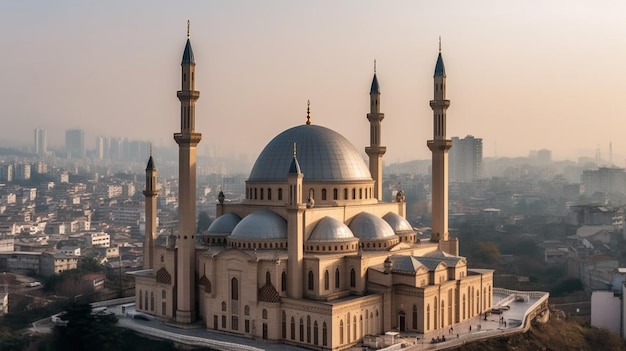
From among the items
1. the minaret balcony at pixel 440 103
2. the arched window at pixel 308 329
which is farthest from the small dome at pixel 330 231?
the minaret balcony at pixel 440 103

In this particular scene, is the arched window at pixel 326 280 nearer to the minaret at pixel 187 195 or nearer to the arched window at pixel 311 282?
the arched window at pixel 311 282

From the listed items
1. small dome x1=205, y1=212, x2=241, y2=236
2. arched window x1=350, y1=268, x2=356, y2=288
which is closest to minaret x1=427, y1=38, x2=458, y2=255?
arched window x1=350, y1=268, x2=356, y2=288

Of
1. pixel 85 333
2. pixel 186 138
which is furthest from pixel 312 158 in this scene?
pixel 85 333

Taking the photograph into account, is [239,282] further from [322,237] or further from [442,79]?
[442,79]

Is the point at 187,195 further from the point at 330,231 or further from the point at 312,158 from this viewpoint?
the point at 330,231

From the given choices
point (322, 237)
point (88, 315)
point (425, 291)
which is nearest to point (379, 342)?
point (425, 291)

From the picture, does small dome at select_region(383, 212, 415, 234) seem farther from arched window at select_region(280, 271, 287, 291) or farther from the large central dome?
arched window at select_region(280, 271, 287, 291)
